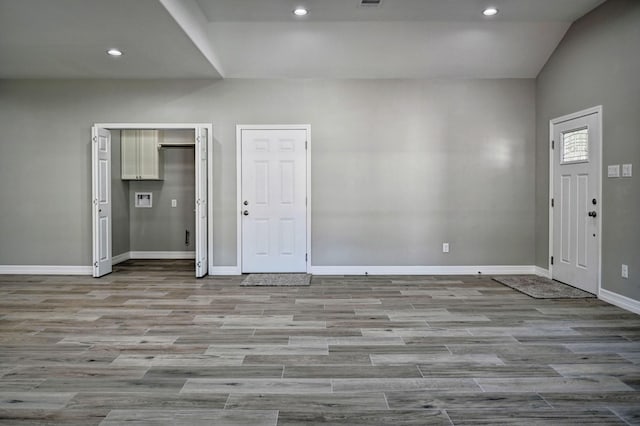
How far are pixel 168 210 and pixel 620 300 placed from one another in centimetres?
672

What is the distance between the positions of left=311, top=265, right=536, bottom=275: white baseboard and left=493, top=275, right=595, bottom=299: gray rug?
196mm

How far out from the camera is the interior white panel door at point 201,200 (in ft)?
17.6

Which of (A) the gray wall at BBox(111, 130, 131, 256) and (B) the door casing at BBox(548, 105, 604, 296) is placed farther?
(A) the gray wall at BBox(111, 130, 131, 256)

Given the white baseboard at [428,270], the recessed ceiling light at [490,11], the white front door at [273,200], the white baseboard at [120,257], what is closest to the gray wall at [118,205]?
the white baseboard at [120,257]

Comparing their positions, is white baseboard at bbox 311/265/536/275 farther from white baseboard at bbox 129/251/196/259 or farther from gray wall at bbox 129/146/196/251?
gray wall at bbox 129/146/196/251

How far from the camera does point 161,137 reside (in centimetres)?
703

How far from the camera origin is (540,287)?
479 centimetres

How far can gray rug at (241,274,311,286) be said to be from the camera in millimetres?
5051

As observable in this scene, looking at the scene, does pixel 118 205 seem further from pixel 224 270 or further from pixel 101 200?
pixel 224 270

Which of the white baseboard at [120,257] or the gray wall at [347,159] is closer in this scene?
the gray wall at [347,159]

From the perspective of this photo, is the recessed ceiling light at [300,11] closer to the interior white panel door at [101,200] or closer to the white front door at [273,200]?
the white front door at [273,200]

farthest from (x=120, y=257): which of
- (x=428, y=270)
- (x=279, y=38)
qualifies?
(x=428, y=270)

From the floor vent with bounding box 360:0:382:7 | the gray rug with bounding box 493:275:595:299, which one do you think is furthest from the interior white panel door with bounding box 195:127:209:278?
the gray rug with bounding box 493:275:595:299

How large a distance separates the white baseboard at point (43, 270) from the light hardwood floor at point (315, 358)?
970mm
